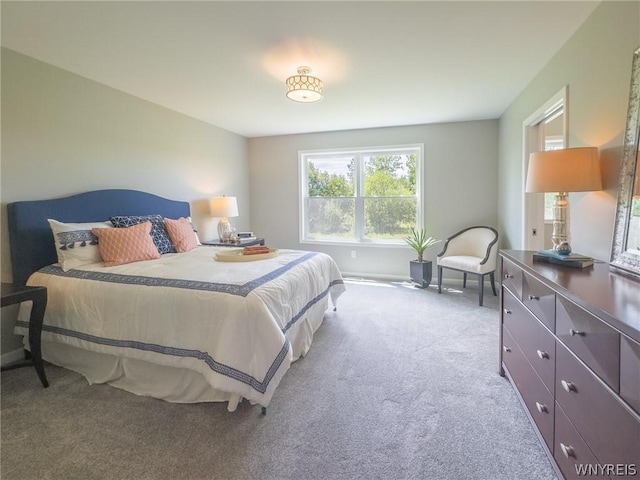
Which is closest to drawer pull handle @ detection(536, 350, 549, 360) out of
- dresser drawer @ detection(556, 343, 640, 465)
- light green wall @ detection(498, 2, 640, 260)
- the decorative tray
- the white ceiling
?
dresser drawer @ detection(556, 343, 640, 465)

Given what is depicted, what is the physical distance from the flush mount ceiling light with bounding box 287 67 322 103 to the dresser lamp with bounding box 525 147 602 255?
1.74 m

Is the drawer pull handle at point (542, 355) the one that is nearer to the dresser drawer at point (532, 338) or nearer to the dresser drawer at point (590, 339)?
the dresser drawer at point (532, 338)

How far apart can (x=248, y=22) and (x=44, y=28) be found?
1402 mm

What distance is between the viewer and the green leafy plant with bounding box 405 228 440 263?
4.41 m

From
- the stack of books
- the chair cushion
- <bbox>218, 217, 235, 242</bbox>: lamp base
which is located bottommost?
the chair cushion

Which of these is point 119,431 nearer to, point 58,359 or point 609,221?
point 58,359

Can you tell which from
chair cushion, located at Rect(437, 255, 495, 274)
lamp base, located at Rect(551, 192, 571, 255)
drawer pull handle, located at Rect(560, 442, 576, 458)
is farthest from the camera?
chair cushion, located at Rect(437, 255, 495, 274)

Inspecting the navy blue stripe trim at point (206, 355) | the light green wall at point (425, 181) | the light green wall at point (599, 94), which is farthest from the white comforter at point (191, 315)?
the light green wall at point (425, 181)

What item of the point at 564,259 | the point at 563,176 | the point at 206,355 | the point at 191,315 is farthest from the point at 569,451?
the point at 191,315

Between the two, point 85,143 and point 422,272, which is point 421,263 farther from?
point 85,143

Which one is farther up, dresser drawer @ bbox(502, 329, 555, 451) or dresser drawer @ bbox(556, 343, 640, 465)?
dresser drawer @ bbox(556, 343, 640, 465)

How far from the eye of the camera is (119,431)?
170 cm

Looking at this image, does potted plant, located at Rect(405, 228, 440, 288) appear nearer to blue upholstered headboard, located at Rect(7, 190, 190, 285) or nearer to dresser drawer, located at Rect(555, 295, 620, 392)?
dresser drawer, located at Rect(555, 295, 620, 392)

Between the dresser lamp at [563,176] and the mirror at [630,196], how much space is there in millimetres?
123
